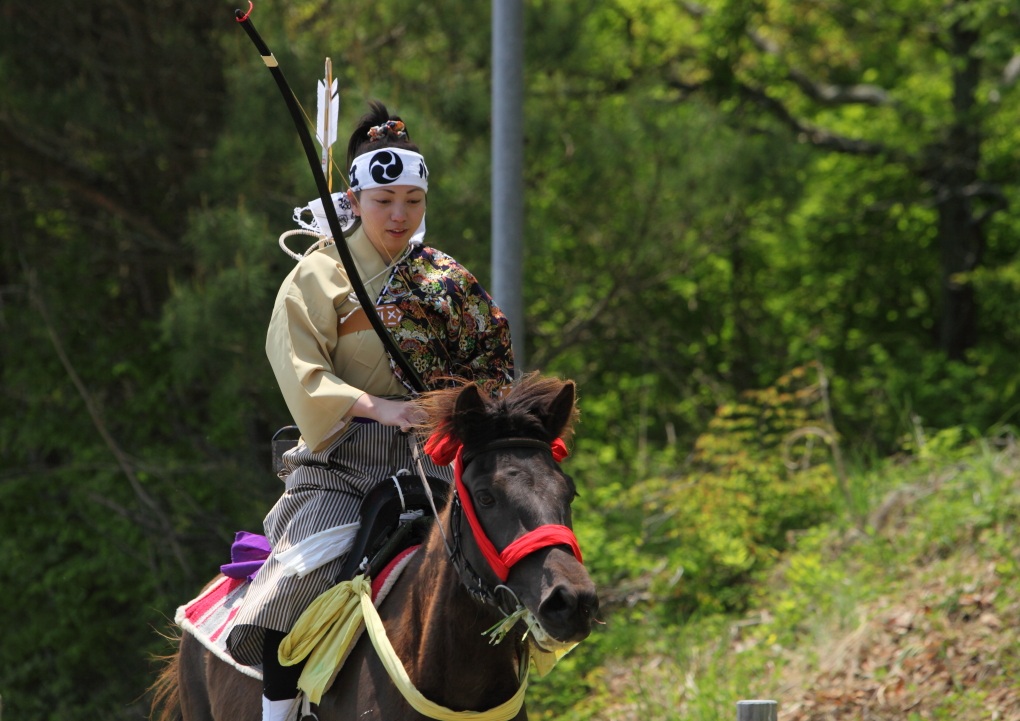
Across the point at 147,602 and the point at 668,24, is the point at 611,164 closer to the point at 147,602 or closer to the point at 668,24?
the point at 668,24

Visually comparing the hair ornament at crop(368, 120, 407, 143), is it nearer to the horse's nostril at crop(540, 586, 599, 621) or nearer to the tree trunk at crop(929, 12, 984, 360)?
the horse's nostril at crop(540, 586, 599, 621)

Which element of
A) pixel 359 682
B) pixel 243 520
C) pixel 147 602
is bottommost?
pixel 147 602

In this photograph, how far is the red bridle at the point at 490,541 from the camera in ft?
10.8

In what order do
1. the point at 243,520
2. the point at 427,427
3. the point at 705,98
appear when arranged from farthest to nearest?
1. the point at 705,98
2. the point at 243,520
3. the point at 427,427

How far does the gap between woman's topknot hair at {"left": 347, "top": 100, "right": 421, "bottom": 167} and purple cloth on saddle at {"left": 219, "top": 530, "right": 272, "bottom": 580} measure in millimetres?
1491

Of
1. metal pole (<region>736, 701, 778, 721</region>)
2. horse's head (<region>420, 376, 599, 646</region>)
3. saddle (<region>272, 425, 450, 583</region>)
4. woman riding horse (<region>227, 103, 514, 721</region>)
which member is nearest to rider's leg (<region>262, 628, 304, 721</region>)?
woman riding horse (<region>227, 103, 514, 721</region>)

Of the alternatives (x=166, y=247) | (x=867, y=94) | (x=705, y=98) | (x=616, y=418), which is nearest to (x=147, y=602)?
(x=166, y=247)

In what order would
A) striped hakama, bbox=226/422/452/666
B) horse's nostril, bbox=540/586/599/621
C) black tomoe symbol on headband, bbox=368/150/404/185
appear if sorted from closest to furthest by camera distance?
horse's nostril, bbox=540/586/599/621 < striped hakama, bbox=226/422/452/666 < black tomoe symbol on headband, bbox=368/150/404/185

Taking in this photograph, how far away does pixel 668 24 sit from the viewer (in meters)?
15.0

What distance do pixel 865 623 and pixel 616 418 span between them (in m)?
6.70

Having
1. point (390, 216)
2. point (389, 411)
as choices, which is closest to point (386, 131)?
point (390, 216)

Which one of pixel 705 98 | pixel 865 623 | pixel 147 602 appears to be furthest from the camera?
A: pixel 705 98

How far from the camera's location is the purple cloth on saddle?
15.8 feet

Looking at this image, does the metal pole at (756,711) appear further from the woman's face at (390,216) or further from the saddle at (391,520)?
the woman's face at (390,216)
